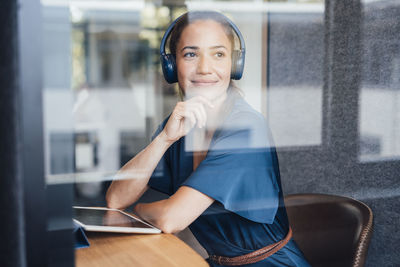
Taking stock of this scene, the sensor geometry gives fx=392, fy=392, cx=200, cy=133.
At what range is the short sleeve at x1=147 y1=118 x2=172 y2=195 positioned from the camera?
35.1 inches

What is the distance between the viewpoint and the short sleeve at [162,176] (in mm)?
892

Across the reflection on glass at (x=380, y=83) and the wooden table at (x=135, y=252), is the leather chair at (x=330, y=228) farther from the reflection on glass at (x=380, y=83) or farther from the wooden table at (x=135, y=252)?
the wooden table at (x=135, y=252)

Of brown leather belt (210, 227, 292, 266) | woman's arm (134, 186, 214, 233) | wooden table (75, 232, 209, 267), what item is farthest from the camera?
brown leather belt (210, 227, 292, 266)

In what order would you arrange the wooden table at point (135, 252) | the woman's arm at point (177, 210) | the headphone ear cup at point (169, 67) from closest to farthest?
the wooden table at point (135, 252)
the woman's arm at point (177, 210)
the headphone ear cup at point (169, 67)

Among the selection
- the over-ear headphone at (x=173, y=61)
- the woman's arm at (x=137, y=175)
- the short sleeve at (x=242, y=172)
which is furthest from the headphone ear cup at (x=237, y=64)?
the woman's arm at (x=137, y=175)

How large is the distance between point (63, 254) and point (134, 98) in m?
0.74

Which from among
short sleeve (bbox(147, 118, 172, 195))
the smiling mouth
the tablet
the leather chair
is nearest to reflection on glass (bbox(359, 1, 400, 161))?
the leather chair

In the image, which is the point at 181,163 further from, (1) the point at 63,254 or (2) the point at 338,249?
(1) the point at 63,254

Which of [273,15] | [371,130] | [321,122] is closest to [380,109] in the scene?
[371,130]

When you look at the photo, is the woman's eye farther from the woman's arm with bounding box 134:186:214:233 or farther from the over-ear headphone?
the woman's arm with bounding box 134:186:214:233

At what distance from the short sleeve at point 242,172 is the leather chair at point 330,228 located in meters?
0.14

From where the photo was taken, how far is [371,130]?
0.97m

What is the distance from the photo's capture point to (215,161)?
81 cm

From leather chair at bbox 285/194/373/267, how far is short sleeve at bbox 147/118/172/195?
299mm
